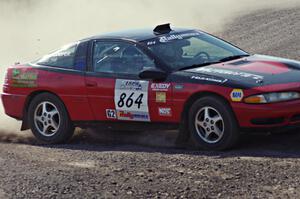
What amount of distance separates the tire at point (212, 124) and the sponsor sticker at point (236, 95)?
119 mm

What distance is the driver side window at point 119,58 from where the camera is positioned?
888cm

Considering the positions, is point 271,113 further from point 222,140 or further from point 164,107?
point 164,107

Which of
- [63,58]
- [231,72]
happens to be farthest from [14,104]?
[231,72]

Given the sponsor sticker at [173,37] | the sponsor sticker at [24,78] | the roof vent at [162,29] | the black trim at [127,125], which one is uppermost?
the roof vent at [162,29]

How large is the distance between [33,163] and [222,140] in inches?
83.1

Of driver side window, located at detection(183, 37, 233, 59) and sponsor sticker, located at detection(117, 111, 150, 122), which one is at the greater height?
driver side window, located at detection(183, 37, 233, 59)

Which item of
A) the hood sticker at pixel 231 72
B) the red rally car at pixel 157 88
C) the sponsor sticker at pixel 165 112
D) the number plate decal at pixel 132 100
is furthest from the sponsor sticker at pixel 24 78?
the hood sticker at pixel 231 72

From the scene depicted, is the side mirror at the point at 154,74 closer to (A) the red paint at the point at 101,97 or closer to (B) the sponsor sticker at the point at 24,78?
(A) the red paint at the point at 101,97

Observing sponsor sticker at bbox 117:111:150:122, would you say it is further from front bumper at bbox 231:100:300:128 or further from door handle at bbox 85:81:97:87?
front bumper at bbox 231:100:300:128

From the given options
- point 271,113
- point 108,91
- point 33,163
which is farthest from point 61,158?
point 271,113

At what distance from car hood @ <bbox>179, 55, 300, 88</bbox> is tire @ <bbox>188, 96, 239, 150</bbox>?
0.86ft

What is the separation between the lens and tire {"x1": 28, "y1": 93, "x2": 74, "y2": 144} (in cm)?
953

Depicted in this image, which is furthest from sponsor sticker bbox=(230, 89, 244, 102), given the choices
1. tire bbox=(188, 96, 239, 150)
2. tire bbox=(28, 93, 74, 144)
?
tire bbox=(28, 93, 74, 144)

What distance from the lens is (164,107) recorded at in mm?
8492
